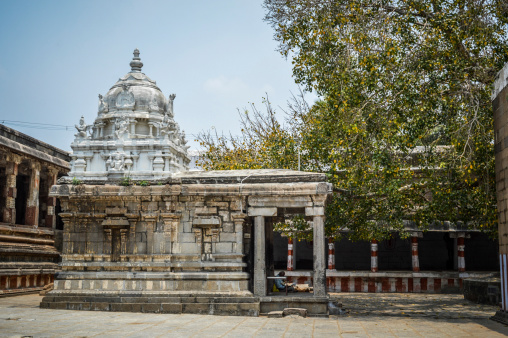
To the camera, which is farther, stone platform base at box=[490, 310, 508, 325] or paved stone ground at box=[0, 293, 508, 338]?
stone platform base at box=[490, 310, 508, 325]

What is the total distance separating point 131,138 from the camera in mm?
15945

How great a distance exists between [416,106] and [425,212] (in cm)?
419

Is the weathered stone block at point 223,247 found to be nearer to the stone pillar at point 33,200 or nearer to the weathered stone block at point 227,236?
the weathered stone block at point 227,236

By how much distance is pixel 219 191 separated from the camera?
14.8m

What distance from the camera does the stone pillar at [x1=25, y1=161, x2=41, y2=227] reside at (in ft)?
77.2

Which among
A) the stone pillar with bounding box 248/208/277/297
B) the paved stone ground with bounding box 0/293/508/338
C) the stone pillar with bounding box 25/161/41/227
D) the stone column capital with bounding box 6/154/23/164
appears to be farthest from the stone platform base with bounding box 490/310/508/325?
the stone pillar with bounding box 25/161/41/227

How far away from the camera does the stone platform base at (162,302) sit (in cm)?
1422

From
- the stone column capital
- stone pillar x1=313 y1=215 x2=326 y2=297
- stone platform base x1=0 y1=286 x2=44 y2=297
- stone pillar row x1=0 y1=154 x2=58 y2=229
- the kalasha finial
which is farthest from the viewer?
stone pillar row x1=0 y1=154 x2=58 y2=229

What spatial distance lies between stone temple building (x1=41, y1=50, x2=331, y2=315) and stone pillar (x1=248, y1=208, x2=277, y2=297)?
26 mm

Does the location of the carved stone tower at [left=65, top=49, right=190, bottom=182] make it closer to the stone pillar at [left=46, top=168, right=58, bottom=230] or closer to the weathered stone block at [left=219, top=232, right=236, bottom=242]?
the weathered stone block at [left=219, top=232, right=236, bottom=242]

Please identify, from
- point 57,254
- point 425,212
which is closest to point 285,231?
point 425,212

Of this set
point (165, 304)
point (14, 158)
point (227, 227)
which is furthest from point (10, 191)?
point (227, 227)

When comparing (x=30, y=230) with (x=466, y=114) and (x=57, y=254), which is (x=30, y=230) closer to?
(x=57, y=254)

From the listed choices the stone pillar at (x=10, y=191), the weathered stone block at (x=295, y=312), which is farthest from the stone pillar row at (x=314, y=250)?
the stone pillar at (x=10, y=191)
